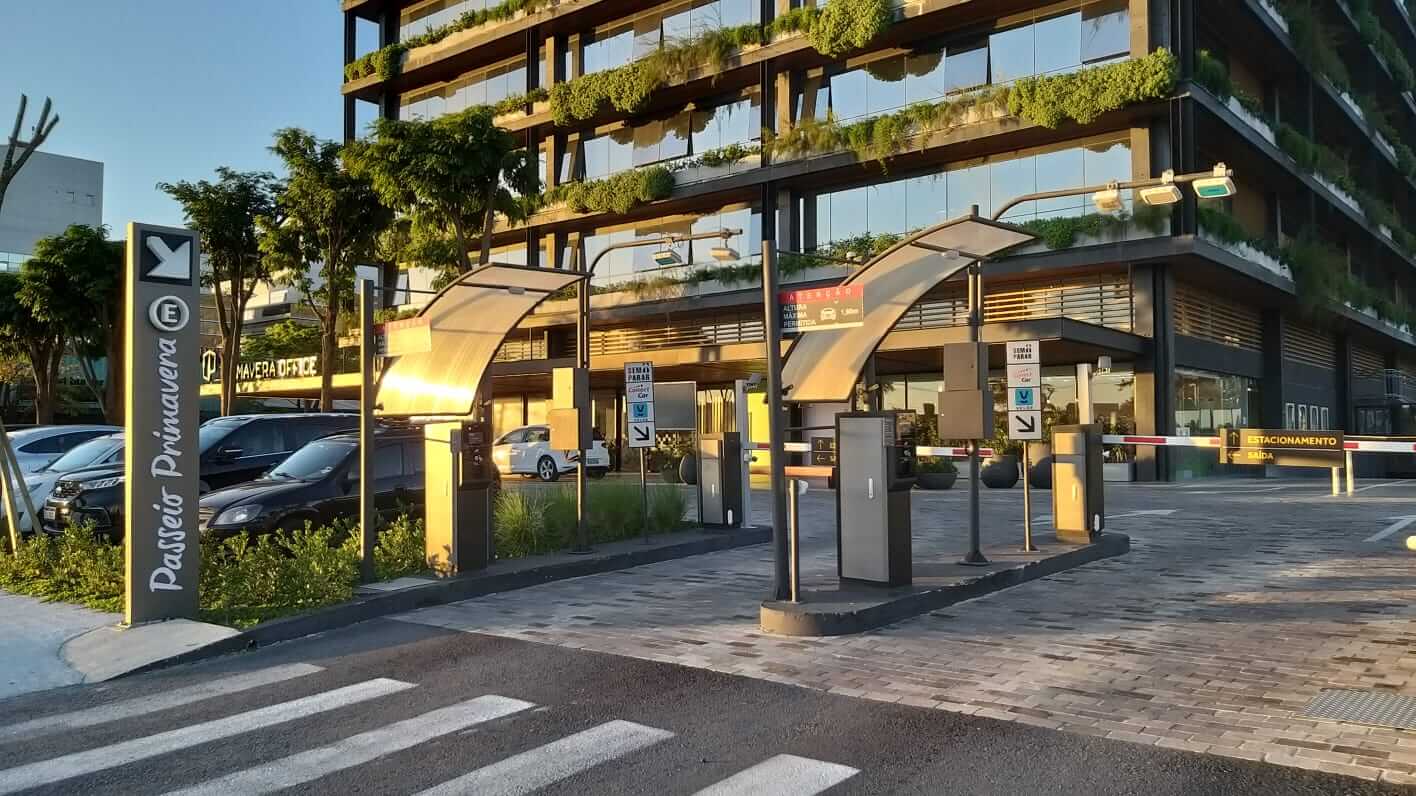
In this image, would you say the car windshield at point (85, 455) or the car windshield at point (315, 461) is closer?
the car windshield at point (315, 461)

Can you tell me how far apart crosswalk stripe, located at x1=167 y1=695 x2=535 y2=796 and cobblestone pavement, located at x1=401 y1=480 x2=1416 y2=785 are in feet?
5.23

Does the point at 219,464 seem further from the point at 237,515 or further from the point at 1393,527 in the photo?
the point at 1393,527

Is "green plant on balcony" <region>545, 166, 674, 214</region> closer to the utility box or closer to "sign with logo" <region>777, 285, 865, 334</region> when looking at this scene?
the utility box

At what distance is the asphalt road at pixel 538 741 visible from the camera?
483 centimetres

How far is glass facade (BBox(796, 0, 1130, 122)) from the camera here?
89.4 feet

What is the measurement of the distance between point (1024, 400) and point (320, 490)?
26.2ft

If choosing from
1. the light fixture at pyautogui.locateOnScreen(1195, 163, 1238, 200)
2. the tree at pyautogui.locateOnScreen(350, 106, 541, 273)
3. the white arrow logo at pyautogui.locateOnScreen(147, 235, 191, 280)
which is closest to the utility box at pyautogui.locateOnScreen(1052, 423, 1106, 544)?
the light fixture at pyautogui.locateOnScreen(1195, 163, 1238, 200)

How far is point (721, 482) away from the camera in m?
14.6

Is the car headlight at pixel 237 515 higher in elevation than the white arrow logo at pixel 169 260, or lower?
lower

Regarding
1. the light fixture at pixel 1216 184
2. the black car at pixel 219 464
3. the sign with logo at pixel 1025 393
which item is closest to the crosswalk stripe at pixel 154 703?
the black car at pixel 219 464

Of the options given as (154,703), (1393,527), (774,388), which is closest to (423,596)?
(154,703)

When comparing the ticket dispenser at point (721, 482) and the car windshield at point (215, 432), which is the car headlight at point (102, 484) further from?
the ticket dispenser at point (721, 482)

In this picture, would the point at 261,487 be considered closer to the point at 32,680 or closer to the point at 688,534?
the point at 32,680

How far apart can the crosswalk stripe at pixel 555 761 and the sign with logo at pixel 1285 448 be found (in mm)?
13120
